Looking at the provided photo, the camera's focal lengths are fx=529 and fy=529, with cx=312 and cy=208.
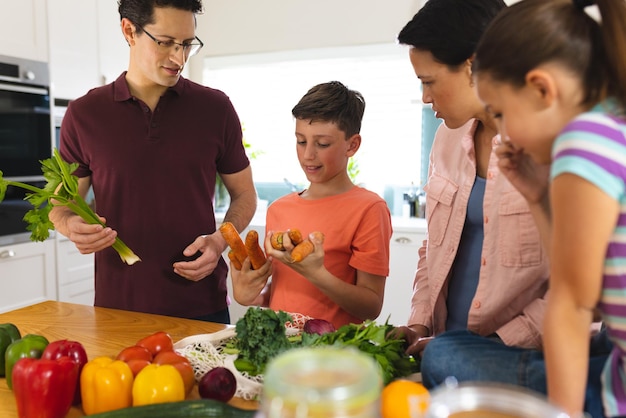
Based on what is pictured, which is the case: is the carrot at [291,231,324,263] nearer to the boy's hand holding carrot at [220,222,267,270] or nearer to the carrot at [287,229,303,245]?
the carrot at [287,229,303,245]

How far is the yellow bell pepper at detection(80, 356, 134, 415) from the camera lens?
3.15 ft

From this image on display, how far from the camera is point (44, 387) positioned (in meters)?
0.94

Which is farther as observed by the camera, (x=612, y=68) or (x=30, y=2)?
(x=30, y=2)

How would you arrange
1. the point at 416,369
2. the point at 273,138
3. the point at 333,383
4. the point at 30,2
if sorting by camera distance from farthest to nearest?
the point at 273,138, the point at 30,2, the point at 416,369, the point at 333,383

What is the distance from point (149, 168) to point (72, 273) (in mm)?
1809

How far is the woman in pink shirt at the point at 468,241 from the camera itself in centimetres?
95

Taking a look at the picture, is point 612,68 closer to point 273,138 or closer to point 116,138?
point 116,138

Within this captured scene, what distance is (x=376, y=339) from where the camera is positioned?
1.08 m

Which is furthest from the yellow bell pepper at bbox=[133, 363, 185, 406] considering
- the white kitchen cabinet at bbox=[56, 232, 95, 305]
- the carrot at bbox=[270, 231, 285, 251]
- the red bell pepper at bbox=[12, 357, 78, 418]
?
the white kitchen cabinet at bbox=[56, 232, 95, 305]

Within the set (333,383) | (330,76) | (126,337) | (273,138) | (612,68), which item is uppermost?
(330,76)

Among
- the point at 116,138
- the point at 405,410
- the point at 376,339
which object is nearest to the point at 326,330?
the point at 376,339

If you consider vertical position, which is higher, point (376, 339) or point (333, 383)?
point (333, 383)

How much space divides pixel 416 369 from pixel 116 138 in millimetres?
1280

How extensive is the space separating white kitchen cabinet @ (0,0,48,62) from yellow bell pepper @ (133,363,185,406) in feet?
8.28
